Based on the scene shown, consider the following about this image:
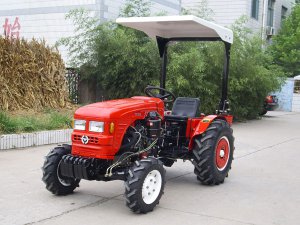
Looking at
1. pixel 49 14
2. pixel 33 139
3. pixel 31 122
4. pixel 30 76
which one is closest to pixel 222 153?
pixel 33 139

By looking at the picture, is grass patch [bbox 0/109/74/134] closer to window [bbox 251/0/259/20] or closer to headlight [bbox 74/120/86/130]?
headlight [bbox 74/120/86/130]

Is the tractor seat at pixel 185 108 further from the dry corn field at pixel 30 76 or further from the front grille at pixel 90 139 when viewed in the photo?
the dry corn field at pixel 30 76

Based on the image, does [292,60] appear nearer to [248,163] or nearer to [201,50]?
[201,50]

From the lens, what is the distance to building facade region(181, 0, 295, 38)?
25469 millimetres

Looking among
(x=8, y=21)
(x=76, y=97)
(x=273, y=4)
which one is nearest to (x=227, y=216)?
(x=76, y=97)

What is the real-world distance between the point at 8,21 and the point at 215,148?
50.3ft

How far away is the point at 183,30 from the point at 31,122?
4084 mm

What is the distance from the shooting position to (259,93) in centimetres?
1636

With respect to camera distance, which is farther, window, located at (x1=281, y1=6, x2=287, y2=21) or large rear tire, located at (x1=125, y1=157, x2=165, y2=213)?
window, located at (x1=281, y1=6, x2=287, y2=21)

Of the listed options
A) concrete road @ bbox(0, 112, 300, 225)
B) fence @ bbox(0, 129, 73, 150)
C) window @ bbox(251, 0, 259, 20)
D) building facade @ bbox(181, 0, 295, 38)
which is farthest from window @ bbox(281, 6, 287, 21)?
fence @ bbox(0, 129, 73, 150)

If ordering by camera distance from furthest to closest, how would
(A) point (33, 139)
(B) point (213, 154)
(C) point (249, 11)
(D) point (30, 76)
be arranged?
(C) point (249, 11) → (D) point (30, 76) → (A) point (33, 139) → (B) point (213, 154)

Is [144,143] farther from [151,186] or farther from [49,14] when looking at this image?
[49,14]

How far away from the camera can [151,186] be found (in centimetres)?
523

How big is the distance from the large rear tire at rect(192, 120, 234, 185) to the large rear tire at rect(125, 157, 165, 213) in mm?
1069
